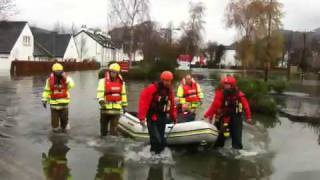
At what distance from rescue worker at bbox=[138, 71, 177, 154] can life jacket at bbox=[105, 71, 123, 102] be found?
1744 mm

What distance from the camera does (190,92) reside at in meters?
13.4

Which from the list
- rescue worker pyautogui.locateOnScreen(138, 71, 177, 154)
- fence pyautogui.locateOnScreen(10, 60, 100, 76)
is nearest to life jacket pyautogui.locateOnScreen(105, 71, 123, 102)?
rescue worker pyautogui.locateOnScreen(138, 71, 177, 154)

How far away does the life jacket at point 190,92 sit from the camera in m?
13.3

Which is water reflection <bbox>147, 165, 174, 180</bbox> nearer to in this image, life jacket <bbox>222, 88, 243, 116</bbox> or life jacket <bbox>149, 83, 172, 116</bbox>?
life jacket <bbox>149, 83, 172, 116</bbox>

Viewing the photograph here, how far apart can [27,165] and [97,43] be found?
94.5m

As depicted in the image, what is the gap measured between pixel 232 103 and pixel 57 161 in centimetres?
403

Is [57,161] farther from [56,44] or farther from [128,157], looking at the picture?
[56,44]

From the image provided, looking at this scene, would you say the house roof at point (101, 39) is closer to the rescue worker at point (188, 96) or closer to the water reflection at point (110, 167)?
the rescue worker at point (188, 96)

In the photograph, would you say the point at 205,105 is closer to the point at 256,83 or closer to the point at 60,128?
the point at 256,83

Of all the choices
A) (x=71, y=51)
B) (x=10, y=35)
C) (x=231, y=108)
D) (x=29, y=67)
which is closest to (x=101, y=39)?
(x=71, y=51)

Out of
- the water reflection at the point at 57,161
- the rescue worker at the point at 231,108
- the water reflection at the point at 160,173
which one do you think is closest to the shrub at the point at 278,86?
the rescue worker at the point at 231,108

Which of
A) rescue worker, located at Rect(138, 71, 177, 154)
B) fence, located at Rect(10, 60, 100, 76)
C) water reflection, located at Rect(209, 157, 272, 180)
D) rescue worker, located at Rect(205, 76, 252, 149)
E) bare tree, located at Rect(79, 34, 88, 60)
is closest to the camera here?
water reflection, located at Rect(209, 157, 272, 180)

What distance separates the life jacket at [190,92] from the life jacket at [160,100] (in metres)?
3.08

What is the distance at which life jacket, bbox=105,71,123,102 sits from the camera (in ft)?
38.8
